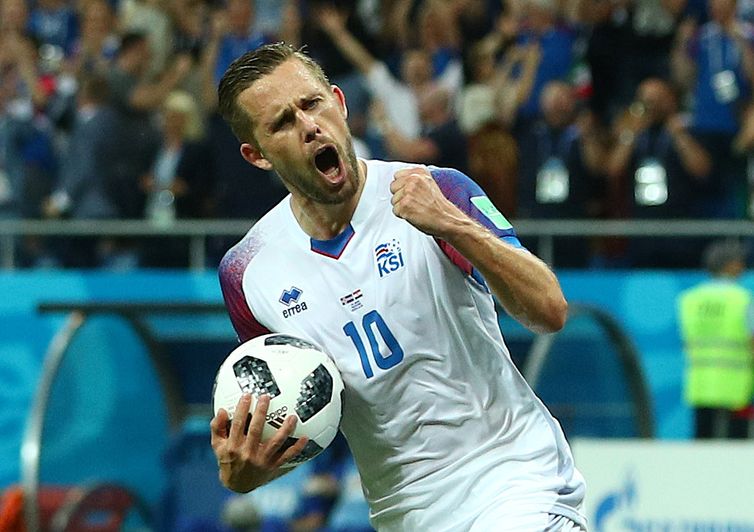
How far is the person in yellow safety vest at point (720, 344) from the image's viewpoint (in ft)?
31.1

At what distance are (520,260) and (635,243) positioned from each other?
6.61 m

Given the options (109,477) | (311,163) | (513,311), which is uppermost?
(311,163)

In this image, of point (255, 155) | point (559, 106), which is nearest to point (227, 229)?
point (559, 106)

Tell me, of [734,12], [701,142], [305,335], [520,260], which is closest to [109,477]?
[701,142]

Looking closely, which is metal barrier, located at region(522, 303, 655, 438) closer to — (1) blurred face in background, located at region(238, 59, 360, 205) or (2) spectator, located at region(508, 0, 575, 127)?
(2) spectator, located at region(508, 0, 575, 127)

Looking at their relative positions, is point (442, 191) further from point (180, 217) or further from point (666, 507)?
point (180, 217)

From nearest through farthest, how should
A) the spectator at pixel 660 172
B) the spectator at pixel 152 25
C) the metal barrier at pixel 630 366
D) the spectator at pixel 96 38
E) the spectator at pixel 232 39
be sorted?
the metal barrier at pixel 630 366
the spectator at pixel 660 172
the spectator at pixel 232 39
the spectator at pixel 152 25
the spectator at pixel 96 38

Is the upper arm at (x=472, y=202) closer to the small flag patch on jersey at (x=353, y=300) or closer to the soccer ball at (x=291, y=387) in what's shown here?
the small flag patch on jersey at (x=353, y=300)

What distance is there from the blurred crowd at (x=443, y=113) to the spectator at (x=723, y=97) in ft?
0.04

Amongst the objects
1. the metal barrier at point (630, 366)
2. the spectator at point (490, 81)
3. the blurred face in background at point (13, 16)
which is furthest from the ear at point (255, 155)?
the blurred face in background at point (13, 16)

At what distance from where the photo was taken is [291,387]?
147 inches

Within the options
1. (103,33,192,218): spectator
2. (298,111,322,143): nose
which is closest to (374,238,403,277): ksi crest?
(298,111,322,143): nose

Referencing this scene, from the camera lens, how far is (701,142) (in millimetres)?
9938

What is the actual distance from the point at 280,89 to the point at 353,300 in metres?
0.59
